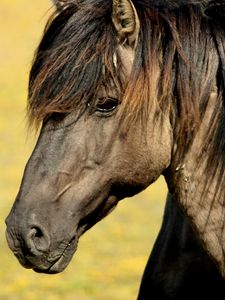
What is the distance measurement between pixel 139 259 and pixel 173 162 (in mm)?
6536

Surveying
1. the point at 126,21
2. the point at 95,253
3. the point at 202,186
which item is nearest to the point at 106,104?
the point at 126,21

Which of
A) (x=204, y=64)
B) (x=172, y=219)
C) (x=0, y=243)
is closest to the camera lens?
(x=204, y=64)

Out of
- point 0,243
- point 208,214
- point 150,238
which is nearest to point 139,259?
point 150,238

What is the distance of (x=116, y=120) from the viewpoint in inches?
175

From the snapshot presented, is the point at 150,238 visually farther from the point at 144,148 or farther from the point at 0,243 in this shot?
the point at 144,148

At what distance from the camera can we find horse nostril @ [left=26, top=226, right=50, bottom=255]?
168 inches

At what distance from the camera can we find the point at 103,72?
4406mm

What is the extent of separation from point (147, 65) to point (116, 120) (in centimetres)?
30

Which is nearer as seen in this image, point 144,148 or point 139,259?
point 144,148

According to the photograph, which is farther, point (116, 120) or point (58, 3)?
point (58, 3)

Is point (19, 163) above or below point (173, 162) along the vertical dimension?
below

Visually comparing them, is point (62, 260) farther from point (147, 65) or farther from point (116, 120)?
point (147, 65)

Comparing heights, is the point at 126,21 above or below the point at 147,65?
above

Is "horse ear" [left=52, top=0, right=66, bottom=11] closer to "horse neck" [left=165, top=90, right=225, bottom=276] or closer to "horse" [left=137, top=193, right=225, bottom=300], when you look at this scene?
"horse neck" [left=165, top=90, right=225, bottom=276]
